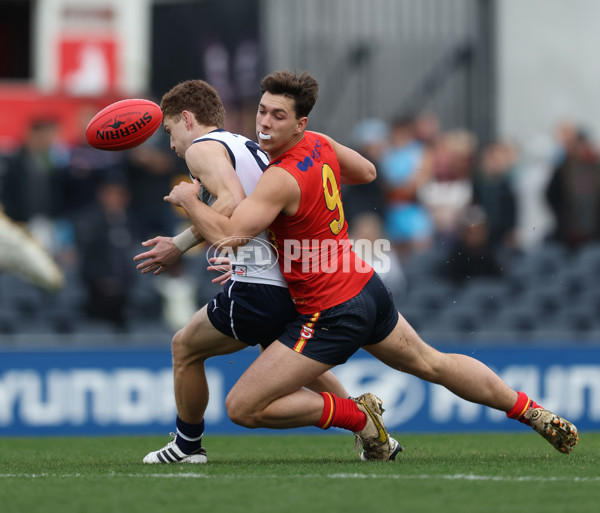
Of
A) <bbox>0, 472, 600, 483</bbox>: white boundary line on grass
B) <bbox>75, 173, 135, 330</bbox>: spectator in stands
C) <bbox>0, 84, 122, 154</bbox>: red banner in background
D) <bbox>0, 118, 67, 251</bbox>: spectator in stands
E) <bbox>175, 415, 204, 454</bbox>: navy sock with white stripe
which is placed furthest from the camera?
<bbox>0, 84, 122, 154</bbox>: red banner in background

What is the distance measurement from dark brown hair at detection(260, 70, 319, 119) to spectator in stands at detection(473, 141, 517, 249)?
5.44m

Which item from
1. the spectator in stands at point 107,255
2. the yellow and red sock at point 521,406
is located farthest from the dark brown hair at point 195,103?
the spectator in stands at point 107,255

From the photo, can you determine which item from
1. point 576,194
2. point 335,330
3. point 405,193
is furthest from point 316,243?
point 576,194

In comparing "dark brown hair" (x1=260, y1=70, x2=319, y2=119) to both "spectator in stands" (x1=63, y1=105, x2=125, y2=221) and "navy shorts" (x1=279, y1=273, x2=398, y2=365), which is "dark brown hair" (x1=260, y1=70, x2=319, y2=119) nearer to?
"navy shorts" (x1=279, y1=273, x2=398, y2=365)

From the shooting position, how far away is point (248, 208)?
531 cm

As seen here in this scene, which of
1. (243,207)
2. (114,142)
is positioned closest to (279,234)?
(243,207)

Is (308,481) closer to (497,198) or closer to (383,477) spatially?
(383,477)

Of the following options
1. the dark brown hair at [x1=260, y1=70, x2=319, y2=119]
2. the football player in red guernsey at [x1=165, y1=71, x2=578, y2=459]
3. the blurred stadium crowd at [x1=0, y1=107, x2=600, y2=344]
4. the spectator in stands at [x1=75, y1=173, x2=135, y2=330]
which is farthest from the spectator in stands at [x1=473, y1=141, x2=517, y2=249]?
the dark brown hair at [x1=260, y1=70, x2=319, y2=119]

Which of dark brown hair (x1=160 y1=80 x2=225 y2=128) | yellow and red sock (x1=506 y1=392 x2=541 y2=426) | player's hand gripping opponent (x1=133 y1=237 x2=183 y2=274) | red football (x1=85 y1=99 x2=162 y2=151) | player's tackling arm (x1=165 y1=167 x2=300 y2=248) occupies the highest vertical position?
dark brown hair (x1=160 y1=80 x2=225 y2=128)

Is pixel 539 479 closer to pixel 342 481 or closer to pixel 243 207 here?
pixel 342 481

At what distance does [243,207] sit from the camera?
17.5 feet

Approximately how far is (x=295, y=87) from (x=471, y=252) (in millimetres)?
5214

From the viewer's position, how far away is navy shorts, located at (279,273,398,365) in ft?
18.4

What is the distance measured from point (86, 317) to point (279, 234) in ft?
Result: 16.4
